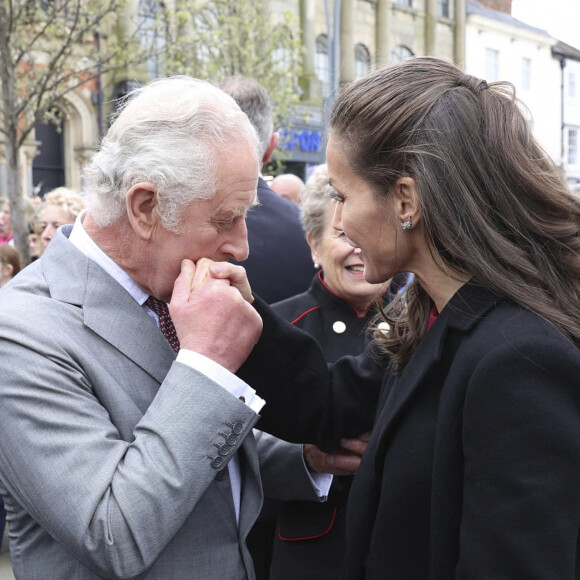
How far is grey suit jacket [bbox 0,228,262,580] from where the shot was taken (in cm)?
164

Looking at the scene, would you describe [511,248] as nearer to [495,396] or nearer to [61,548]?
[495,396]

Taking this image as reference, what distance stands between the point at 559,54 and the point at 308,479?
122ft

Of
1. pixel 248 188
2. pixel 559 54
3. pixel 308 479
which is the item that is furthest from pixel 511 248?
pixel 559 54

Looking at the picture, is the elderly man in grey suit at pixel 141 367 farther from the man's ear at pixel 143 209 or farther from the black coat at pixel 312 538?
the black coat at pixel 312 538

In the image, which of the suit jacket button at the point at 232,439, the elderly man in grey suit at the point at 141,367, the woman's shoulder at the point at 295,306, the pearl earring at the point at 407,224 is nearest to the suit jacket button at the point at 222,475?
the elderly man in grey suit at the point at 141,367

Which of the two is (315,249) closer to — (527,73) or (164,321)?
(164,321)

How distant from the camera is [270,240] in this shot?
369 cm

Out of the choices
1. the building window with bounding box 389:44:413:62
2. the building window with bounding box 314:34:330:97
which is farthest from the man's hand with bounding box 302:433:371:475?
the building window with bounding box 389:44:413:62

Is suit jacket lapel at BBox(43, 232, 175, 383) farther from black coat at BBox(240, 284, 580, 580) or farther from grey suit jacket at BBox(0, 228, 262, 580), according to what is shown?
black coat at BBox(240, 284, 580, 580)

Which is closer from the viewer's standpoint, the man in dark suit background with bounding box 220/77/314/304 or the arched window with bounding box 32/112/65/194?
the man in dark suit background with bounding box 220/77/314/304

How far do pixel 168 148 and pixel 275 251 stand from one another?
183cm

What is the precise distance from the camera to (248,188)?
2.04 m

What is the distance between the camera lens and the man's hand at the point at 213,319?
1797 mm

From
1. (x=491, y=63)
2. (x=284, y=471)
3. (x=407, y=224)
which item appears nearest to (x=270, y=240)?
(x=284, y=471)
